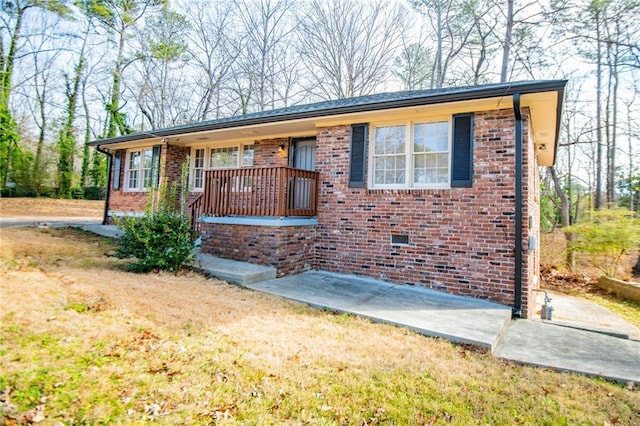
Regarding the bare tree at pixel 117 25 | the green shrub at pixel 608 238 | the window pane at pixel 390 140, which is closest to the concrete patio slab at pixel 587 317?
the green shrub at pixel 608 238

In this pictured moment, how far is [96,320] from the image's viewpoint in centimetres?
349

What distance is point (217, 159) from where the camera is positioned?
1028 cm

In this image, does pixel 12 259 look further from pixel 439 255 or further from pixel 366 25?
pixel 366 25

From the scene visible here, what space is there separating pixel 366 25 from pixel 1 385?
21.0 metres

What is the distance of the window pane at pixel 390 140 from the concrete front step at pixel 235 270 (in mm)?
3184

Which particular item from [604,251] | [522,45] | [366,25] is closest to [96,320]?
[604,251]

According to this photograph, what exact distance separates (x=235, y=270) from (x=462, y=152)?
4.52m

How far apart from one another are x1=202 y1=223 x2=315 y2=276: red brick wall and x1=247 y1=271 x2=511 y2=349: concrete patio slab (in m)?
0.38

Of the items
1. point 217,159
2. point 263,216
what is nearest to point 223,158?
point 217,159

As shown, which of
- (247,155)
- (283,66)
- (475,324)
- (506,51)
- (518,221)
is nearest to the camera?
(475,324)

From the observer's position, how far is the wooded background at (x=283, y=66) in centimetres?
1425

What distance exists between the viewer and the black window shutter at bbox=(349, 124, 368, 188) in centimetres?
678

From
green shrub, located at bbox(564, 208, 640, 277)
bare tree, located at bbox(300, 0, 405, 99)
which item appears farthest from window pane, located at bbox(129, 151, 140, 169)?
green shrub, located at bbox(564, 208, 640, 277)

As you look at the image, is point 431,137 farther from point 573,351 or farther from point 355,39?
point 355,39
